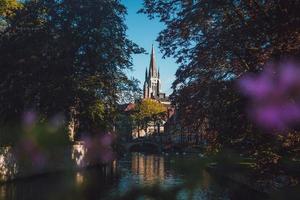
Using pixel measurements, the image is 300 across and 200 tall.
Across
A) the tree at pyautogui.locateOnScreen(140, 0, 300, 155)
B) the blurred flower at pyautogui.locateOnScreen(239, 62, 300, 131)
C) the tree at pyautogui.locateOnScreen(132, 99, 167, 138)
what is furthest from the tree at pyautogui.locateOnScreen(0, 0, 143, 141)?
the tree at pyautogui.locateOnScreen(132, 99, 167, 138)

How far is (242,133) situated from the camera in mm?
17516

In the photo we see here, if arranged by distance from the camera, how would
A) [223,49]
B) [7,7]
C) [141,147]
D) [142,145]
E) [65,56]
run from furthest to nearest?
[141,147] → [142,145] → [7,7] → [65,56] → [223,49]

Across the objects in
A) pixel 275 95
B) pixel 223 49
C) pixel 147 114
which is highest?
pixel 147 114

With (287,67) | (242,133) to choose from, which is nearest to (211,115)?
(242,133)

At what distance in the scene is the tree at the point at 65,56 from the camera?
38969mm

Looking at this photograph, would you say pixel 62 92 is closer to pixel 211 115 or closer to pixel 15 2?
pixel 15 2

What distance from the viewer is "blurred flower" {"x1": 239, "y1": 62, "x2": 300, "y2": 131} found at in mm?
7220

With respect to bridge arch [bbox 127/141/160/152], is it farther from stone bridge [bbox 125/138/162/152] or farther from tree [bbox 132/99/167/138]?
tree [bbox 132/99/167/138]

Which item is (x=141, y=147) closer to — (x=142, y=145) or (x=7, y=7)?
(x=142, y=145)

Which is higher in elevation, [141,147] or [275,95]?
[275,95]

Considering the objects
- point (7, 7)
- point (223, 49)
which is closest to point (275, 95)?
point (223, 49)

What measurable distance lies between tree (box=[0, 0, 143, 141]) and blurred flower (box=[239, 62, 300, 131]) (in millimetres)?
25021

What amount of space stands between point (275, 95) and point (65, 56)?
34.3m

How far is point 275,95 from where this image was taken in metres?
7.78
